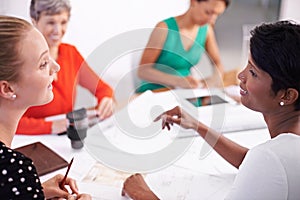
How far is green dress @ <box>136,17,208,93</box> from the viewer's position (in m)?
1.99

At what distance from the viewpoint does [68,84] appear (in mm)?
1773

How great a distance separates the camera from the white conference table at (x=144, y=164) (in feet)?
3.81

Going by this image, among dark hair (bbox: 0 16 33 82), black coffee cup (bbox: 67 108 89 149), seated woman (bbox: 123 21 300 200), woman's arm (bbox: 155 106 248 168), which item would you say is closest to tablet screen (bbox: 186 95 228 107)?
woman's arm (bbox: 155 106 248 168)

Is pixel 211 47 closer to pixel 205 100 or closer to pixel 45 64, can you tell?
pixel 205 100

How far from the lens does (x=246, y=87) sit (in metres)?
1.00

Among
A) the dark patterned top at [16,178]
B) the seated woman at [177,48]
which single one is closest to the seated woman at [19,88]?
the dark patterned top at [16,178]

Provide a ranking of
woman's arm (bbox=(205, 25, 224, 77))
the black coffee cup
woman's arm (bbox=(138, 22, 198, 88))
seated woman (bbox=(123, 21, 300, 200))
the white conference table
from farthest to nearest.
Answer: woman's arm (bbox=(205, 25, 224, 77))
woman's arm (bbox=(138, 22, 198, 88))
the black coffee cup
the white conference table
seated woman (bbox=(123, 21, 300, 200))

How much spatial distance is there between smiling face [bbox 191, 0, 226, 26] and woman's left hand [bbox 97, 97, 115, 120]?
2.32 feet

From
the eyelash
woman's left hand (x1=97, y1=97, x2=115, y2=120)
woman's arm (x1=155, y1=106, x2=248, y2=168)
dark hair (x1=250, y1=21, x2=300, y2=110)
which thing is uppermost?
dark hair (x1=250, y1=21, x2=300, y2=110)

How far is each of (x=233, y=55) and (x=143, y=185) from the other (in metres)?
2.02

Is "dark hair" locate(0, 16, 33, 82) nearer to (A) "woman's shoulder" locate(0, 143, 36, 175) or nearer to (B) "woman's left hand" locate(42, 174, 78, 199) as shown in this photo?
(A) "woman's shoulder" locate(0, 143, 36, 175)

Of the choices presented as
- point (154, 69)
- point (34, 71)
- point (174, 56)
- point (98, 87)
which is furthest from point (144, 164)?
point (174, 56)

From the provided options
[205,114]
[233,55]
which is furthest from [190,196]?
[233,55]

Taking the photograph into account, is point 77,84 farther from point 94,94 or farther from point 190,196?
point 190,196
